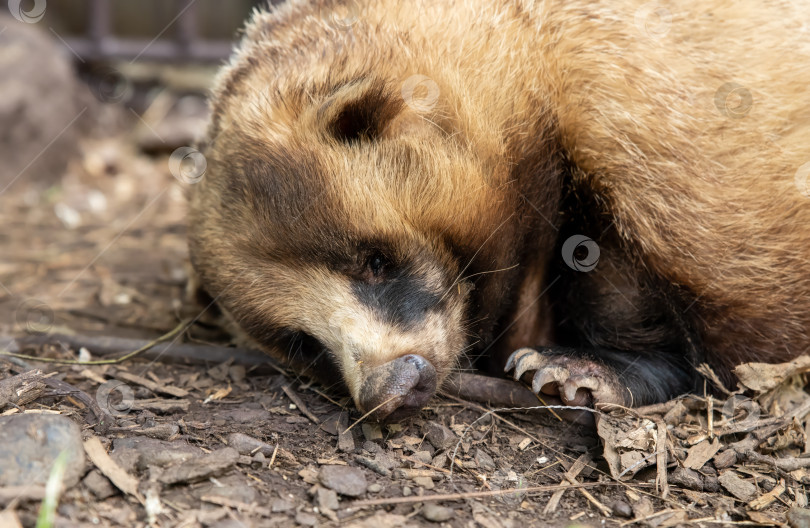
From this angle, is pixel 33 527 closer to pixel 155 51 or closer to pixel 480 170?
pixel 480 170

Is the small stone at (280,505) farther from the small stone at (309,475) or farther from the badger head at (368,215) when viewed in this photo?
the badger head at (368,215)

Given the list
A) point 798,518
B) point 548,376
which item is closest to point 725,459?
point 798,518

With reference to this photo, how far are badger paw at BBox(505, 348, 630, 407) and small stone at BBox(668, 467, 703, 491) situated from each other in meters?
0.50

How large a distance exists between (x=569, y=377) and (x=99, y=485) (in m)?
2.34

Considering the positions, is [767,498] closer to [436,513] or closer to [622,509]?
[622,509]

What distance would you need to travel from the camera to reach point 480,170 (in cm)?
404

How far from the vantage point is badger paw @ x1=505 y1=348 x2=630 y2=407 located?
160 inches

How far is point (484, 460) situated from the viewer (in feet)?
12.4

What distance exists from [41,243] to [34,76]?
275 centimetres

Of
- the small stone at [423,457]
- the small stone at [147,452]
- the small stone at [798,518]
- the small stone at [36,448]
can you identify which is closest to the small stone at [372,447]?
the small stone at [423,457]

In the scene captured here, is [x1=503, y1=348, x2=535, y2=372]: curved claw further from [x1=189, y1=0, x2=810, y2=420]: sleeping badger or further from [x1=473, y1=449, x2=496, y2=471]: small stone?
[x1=473, y1=449, x2=496, y2=471]: small stone

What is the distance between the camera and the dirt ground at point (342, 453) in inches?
125

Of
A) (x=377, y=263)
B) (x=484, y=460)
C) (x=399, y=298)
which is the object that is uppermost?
(x=377, y=263)

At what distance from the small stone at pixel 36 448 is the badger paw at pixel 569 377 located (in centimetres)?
219
